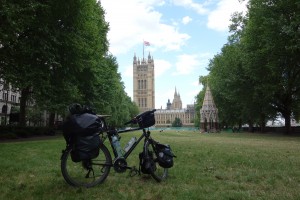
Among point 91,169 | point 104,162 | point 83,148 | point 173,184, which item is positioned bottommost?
point 173,184

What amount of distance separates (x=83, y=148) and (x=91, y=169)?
760 mm

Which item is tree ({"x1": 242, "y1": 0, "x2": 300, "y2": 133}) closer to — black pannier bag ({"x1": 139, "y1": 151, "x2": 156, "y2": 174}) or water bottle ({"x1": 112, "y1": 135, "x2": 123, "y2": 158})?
black pannier bag ({"x1": 139, "y1": 151, "x2": 156, "y2": 174})

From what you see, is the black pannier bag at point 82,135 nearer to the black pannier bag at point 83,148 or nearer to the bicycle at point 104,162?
the black pannier bag at point 83,148

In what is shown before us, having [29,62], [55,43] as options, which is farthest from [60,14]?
[29,62]

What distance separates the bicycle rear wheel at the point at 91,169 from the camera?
6.53m

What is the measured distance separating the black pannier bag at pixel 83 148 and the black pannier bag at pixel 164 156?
165 cm

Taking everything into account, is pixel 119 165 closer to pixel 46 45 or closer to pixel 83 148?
pixel 83 148

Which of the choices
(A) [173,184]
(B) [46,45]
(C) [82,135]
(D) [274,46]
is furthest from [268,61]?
(C) [82,135]

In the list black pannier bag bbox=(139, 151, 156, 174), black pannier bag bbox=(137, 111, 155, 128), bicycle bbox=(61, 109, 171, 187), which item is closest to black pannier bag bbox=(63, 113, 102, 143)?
bicycle bbox=(61, 109, 171, 187)

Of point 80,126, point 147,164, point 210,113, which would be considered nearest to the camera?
point 80,126

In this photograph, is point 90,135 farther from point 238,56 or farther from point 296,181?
point 238,56

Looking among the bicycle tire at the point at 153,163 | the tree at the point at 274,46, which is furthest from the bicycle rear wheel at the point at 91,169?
the tree at the point at 274,46

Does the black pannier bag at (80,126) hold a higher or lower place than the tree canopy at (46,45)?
lower

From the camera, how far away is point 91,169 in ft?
22.2
